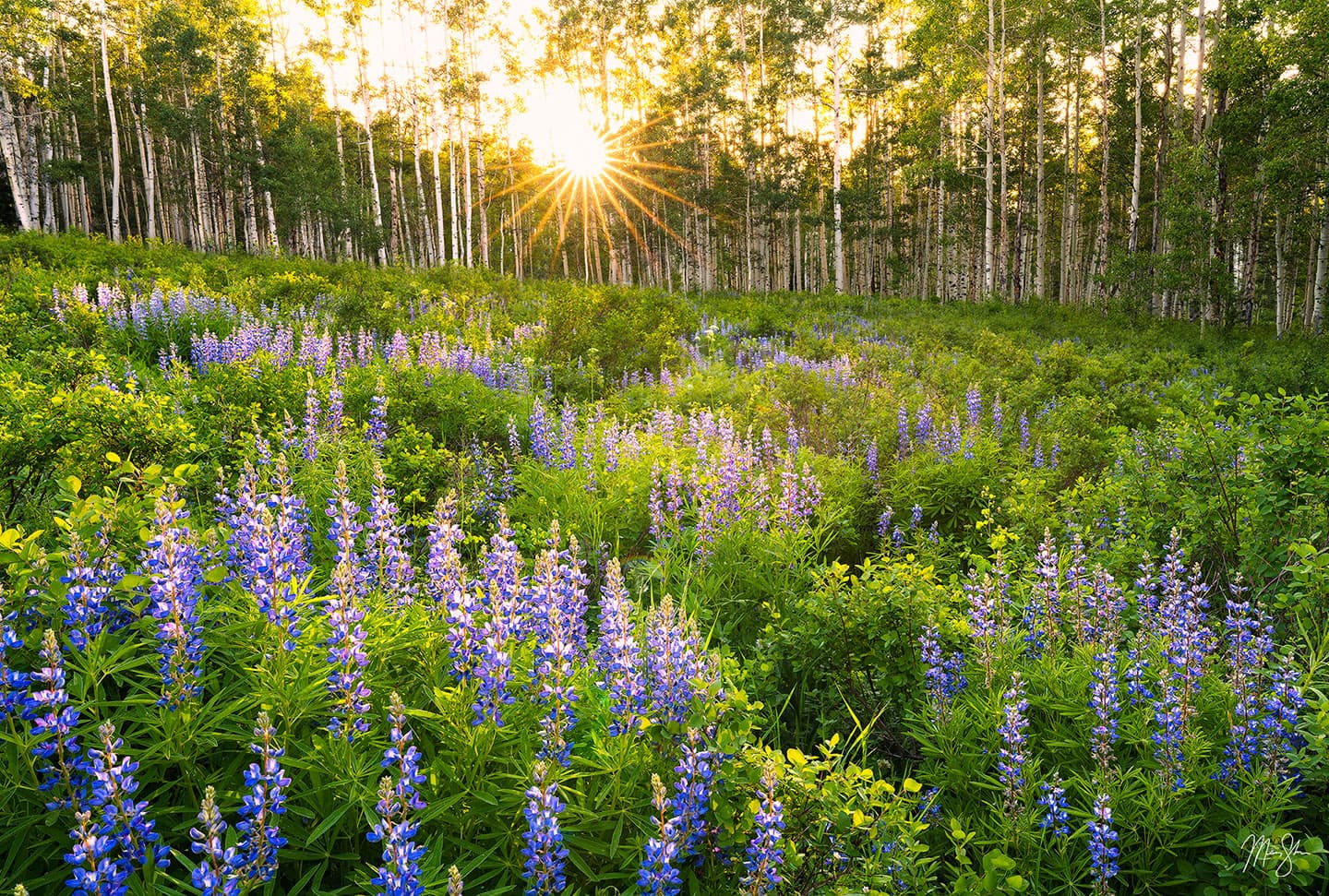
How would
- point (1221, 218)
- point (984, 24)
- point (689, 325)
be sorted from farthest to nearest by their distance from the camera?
point (984, 24), point (1221, 218), point (689, 325)

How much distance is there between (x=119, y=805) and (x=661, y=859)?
1.35m

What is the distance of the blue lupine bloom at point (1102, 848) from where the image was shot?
2176 mm

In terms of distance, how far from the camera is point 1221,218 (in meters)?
18.8

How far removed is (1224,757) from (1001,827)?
0.91 m

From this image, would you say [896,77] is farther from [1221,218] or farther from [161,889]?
[161,889]

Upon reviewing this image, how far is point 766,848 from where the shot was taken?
6.06 ft

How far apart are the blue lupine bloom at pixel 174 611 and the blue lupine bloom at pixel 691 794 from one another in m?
1.46

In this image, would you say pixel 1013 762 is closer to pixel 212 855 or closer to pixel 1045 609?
pixel 1045 609

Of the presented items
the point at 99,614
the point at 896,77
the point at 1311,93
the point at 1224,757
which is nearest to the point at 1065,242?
the point at 896,77

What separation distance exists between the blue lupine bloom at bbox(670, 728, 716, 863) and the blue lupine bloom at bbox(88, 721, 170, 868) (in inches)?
50.4

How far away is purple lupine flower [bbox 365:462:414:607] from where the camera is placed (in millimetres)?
2809

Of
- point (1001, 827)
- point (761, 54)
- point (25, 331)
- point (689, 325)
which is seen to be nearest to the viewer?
point (1001, 827)

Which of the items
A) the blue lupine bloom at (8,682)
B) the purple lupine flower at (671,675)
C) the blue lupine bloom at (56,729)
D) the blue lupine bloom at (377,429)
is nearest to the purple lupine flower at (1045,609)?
the purple lupine flower at (671,675)
